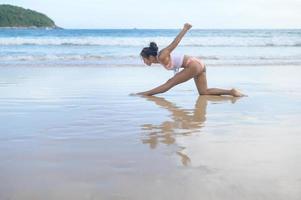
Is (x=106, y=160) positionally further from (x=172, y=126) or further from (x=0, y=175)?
(x=172, y=126)

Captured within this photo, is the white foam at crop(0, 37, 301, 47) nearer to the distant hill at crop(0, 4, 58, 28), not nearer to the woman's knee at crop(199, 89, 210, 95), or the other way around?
the woman's knee at crop(199, 89, 210, 95)

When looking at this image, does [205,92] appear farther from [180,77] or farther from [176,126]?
[176,126]

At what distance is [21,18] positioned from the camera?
3644 inches

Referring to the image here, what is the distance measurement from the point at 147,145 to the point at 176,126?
41.3 inches

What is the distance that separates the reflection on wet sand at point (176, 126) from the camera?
419 cm

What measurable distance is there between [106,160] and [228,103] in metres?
3.76

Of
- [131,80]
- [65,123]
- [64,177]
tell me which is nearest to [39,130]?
[65,123]

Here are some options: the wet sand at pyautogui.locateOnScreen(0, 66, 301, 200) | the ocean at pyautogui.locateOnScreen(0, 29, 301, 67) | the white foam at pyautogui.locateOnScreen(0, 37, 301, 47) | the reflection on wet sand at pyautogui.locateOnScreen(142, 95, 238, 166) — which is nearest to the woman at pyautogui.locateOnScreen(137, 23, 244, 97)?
the wet sand at pyautogui.locateOnScreen(0, 66, 301, 200)

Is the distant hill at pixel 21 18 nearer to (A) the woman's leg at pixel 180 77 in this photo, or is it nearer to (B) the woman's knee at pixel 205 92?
(A) the woman's leg at pixel 180 77

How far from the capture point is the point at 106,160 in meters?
3.49

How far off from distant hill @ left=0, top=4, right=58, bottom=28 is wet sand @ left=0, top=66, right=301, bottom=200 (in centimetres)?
8465

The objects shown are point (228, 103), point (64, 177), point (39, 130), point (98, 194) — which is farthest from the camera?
point (228, 103)

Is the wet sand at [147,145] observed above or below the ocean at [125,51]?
above

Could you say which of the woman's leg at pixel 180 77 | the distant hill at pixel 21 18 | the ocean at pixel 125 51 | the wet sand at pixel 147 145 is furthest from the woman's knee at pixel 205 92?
the distant hill at pixel 21 18
